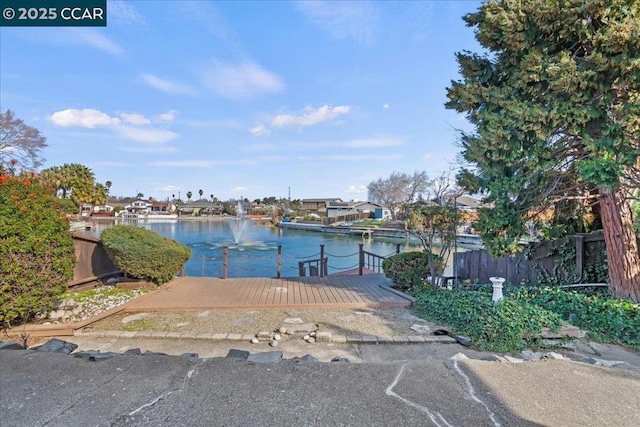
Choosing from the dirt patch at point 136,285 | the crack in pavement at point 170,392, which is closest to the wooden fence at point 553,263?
the crack in pavement at point 170,392

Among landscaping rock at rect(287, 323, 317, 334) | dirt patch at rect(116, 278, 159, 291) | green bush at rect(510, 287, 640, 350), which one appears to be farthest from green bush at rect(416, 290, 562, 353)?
dirt patch at rect(116, 278, 159, 291)

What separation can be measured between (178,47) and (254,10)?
7.07 feet

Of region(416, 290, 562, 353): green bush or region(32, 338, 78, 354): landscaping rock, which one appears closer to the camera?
region(32, 338, 78, 354): landscaping rock

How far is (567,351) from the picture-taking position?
10.7 ft

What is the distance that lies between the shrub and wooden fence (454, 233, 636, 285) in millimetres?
1279

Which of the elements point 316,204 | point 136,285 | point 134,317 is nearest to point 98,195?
point 316,204

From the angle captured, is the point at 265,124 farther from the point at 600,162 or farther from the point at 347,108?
the point at 600,162

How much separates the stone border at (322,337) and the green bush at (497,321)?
0.34m

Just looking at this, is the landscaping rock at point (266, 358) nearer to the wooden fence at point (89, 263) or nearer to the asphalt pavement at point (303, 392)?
the asphalt pavement at point (303, 392)

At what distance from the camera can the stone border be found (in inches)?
139

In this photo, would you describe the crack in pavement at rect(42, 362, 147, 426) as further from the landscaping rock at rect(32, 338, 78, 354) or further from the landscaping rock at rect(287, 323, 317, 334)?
the landscaping rock at rect(287, 323, 317, 334)

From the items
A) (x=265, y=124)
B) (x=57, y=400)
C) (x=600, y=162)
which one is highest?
(x=265, y=124)

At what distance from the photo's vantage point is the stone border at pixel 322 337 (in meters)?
3.53

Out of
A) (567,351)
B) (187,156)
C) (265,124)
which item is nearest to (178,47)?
(265,124)
